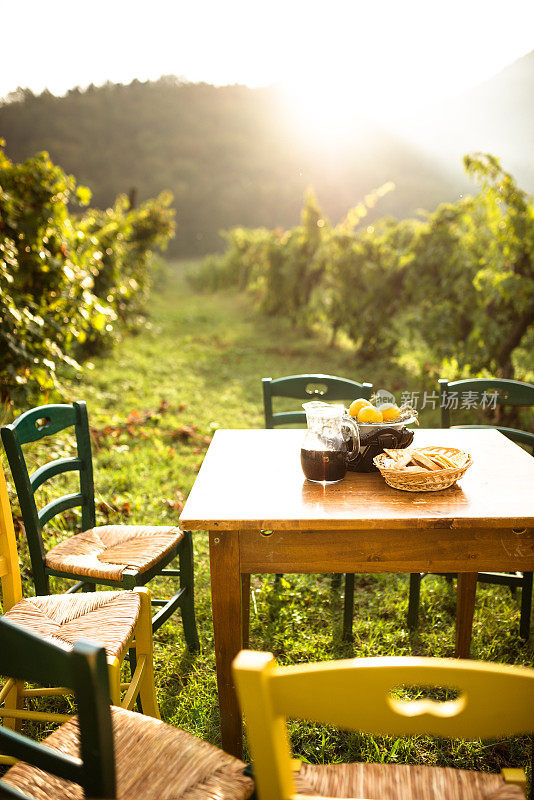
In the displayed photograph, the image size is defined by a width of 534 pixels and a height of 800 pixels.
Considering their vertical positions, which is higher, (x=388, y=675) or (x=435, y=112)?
(x=435, y=112)

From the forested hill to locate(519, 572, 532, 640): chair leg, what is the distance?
26812 millimetres

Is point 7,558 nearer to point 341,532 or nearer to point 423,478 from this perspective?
point 341,532

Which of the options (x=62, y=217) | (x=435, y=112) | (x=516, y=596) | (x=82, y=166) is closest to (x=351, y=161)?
(x=435, y=112)

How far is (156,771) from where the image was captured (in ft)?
Result: 4.31

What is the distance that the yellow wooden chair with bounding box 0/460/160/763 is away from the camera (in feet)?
5.98

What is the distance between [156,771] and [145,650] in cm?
69

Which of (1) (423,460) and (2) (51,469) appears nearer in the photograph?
(1) (423,460)

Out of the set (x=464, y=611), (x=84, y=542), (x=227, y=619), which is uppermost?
(x=227, y=619)

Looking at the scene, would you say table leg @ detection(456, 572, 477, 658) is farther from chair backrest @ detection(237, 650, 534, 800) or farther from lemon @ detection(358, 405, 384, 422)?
chair backrest @ detection(237, 650, 534, 800)

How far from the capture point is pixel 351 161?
33812 mm

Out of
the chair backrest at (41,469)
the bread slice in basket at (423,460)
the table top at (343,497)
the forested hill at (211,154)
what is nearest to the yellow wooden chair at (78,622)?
the chair backrest at (41,469)

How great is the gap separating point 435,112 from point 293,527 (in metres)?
20.0

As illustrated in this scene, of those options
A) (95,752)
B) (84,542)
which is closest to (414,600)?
(84,542)

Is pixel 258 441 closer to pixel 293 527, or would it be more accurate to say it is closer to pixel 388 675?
pixel 293 527
